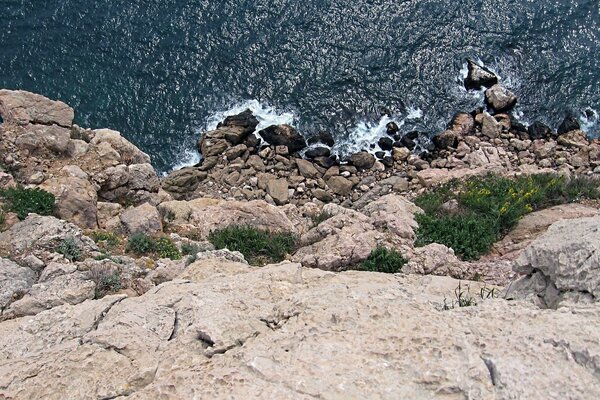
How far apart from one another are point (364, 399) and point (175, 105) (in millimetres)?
34228

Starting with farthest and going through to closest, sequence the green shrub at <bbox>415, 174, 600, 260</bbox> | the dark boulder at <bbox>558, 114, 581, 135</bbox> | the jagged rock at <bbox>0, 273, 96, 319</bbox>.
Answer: the dark boulder at <bbox>558, 114, 581, 135</bbox> → the green shrub at <bbox>415, 174, 600, 260</bbox> → the jagged rock at <bbox>0, 273, 96, 319</bbox>

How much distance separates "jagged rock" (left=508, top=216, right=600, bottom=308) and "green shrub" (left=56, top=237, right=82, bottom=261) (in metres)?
12.1

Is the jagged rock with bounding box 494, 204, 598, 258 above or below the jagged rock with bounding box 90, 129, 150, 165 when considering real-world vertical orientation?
below

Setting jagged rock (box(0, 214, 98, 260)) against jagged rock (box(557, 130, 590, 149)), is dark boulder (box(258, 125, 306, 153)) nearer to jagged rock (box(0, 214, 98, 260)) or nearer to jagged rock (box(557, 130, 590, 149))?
jagged rock (box(557, 130, 590, 149))

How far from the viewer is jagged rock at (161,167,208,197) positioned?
3409 cm

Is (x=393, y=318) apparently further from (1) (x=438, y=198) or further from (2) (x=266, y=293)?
(1) (x=438, y=198)

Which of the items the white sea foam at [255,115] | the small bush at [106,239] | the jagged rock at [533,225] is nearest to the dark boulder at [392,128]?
the white sea foam at [255,115]

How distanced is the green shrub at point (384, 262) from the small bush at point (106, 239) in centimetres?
833

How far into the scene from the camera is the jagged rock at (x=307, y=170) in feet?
118

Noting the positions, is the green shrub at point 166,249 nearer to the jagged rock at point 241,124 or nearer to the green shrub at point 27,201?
the green shrub at point 27,201

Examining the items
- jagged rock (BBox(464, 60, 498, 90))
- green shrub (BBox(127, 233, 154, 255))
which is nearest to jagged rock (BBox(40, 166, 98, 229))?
green shrub (BBox(127, 233, 154, 255))

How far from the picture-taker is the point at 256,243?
20781 mm

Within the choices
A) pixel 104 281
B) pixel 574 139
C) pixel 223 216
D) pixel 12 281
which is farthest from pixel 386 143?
pixel 12 281

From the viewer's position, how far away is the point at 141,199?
1036 inches
